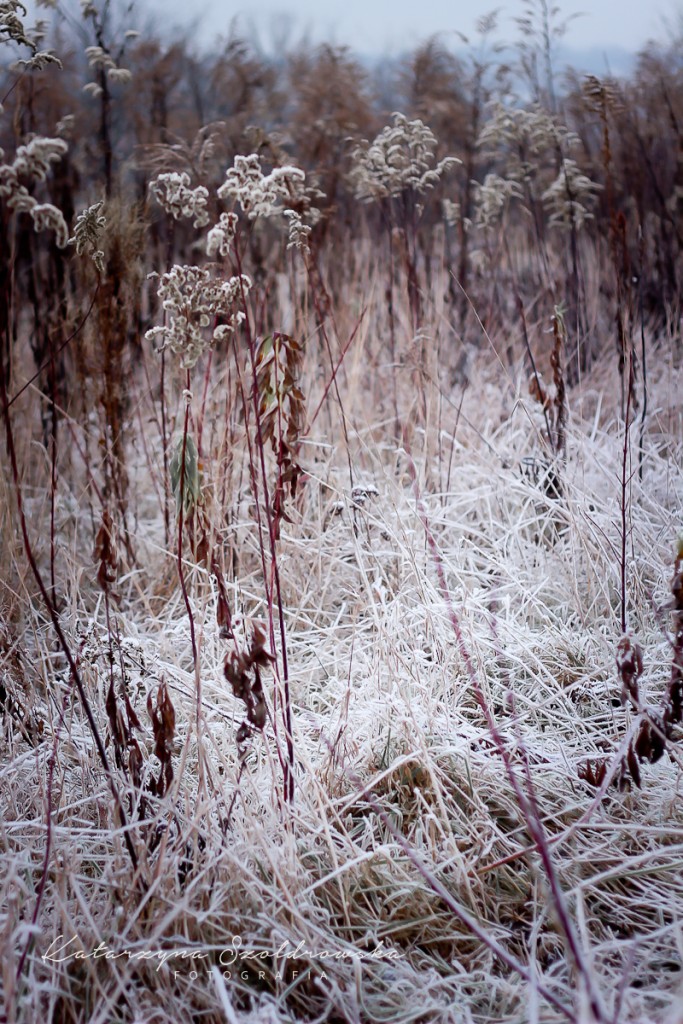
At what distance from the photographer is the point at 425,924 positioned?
1.24 m

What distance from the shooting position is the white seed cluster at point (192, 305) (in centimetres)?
132

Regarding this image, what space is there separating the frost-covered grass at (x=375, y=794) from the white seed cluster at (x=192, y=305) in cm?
44

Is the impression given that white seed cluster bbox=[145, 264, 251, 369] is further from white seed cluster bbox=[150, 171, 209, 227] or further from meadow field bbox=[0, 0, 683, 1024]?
white seed cluster bbox=[150, 171, 209, 227]

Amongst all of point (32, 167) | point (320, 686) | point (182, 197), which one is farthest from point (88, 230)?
point (320, 686)

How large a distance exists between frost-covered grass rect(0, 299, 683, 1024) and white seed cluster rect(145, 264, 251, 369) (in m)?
0.44

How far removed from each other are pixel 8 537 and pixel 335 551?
79 cm

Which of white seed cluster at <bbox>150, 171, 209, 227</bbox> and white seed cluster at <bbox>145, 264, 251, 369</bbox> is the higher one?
white seed cluster at <bbox>150, 171, 209, 227</bbox>

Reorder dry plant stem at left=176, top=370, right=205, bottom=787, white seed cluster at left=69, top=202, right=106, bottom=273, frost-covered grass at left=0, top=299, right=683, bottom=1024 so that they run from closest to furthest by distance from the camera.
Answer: frost-covered grass at left=0, top=299, right=683, bottom=1024, dry plant stem at left=176, top=370, right=205, bottom=787, white seed cluster at left=69, top=202, right=106, bottom=273

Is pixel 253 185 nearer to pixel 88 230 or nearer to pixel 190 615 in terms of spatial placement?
pixel 88 230

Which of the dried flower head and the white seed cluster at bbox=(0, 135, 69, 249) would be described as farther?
the dried flower head

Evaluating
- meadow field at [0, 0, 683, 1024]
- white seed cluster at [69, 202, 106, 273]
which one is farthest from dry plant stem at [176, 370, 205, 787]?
white seed cluster at [69, 202, 106, 273]

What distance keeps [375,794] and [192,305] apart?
93 cm

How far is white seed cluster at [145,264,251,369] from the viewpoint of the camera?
4.33ft

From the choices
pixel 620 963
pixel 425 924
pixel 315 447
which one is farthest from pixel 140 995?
pixel 315 447
